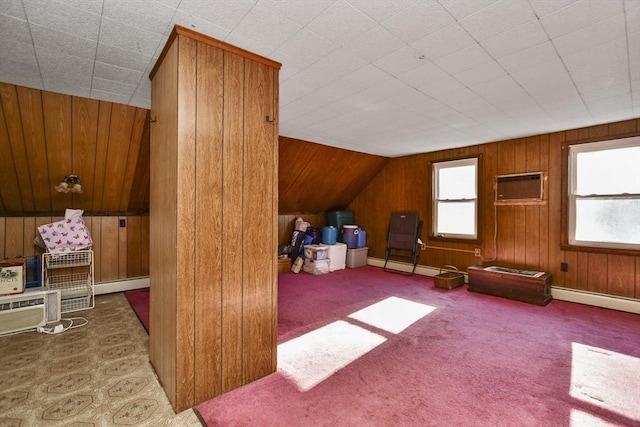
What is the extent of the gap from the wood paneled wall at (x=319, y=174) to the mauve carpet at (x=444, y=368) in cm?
226

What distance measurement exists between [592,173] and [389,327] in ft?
11.0

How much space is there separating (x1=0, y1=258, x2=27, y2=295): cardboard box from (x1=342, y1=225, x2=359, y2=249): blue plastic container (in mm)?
4721

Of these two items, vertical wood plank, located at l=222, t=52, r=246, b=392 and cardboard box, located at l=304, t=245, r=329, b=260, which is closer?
vertical wood plank, located at l=222, t=52, r=246, b=392

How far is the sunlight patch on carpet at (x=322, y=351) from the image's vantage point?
2.17 m

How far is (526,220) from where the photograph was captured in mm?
4250

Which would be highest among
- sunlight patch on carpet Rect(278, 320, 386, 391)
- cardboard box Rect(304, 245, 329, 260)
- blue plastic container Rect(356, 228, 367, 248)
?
blue plastic container Rect(356, 228, 367, 248)

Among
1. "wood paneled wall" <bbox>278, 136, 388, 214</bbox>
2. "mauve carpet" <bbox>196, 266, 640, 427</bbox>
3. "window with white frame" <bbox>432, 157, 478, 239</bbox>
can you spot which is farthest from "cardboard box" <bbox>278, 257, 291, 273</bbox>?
"window with white frame" <bbox>432, 157, 478, 239</bbox>

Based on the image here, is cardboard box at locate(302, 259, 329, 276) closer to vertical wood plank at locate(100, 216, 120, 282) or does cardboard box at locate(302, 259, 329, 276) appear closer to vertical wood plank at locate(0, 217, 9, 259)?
vertical wood plank at locate(100, 216, 120, 282)

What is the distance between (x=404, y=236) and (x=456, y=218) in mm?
952

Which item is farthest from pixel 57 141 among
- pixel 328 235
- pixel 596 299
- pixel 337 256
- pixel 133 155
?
pixel 596 299

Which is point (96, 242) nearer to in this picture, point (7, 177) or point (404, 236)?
point (7, 177)

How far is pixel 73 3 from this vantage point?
1516mm

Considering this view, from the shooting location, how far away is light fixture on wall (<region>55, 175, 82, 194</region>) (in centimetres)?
336

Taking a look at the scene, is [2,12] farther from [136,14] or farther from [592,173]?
[592,173]
